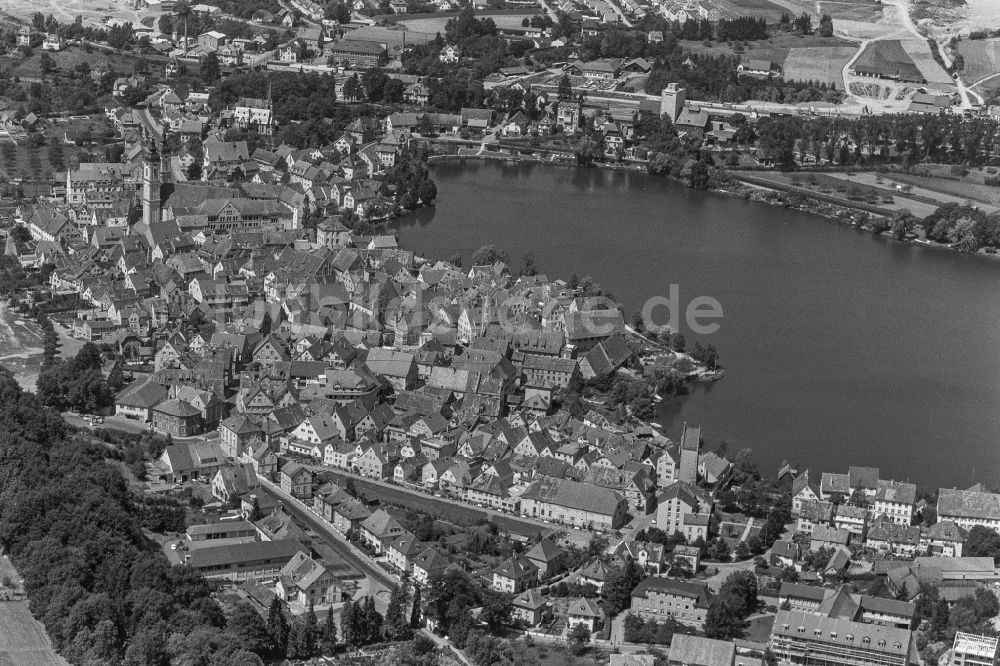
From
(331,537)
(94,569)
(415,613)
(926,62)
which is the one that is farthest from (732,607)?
(926,62)

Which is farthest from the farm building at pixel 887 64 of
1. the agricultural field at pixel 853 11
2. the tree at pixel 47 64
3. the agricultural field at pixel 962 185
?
the tree at pixel 47 64

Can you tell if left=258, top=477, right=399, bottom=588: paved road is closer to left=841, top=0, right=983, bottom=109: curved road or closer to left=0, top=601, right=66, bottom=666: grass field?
left=0, top=601, right=66, bottom=666: grass field

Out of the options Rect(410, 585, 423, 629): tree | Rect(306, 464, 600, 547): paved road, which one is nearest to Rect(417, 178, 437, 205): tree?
Rect(306, 464, 600, 547): paved road

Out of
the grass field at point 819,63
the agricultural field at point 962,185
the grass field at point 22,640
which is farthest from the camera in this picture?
the grass field at point 819,63

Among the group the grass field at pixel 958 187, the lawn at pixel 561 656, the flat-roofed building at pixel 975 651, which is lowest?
the lawn at pixel 561 656

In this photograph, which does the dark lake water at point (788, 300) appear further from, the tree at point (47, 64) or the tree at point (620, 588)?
the tree at point (47, 64)
